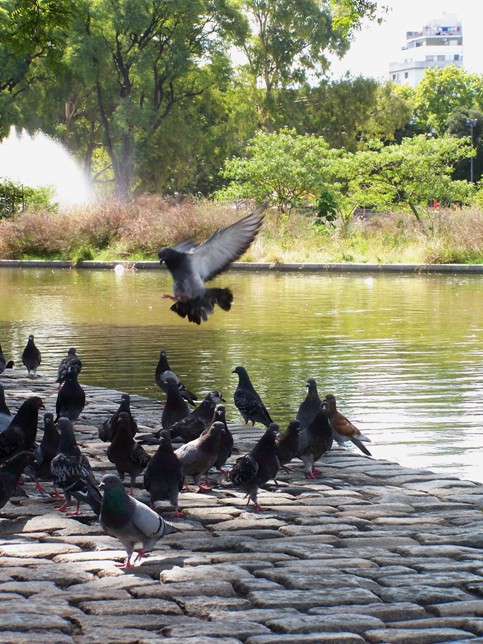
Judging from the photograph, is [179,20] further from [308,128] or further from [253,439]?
[253,439]

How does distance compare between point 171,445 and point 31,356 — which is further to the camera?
point 31,356

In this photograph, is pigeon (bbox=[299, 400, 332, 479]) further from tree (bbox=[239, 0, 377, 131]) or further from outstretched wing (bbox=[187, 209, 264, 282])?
tree (bbox=[239, 0, 377, 131])

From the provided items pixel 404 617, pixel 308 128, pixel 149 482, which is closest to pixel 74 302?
pixel 149 482

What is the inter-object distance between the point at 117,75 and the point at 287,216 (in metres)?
20.0

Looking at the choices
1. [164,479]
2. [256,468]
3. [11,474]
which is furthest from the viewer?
[256,468]

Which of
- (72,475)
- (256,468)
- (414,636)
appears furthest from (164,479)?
(414,636)

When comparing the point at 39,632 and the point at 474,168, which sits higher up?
the point at 474,168

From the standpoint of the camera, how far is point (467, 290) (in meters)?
24.3

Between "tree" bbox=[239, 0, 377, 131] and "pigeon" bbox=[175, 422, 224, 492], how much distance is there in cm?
5015

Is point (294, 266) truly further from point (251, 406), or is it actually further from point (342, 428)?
point (342, 428)

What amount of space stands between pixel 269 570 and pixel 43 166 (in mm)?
53217

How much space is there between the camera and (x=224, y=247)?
27.0 feet

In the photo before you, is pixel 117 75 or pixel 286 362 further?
pixel 117 75

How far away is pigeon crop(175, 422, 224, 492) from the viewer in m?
6.71
